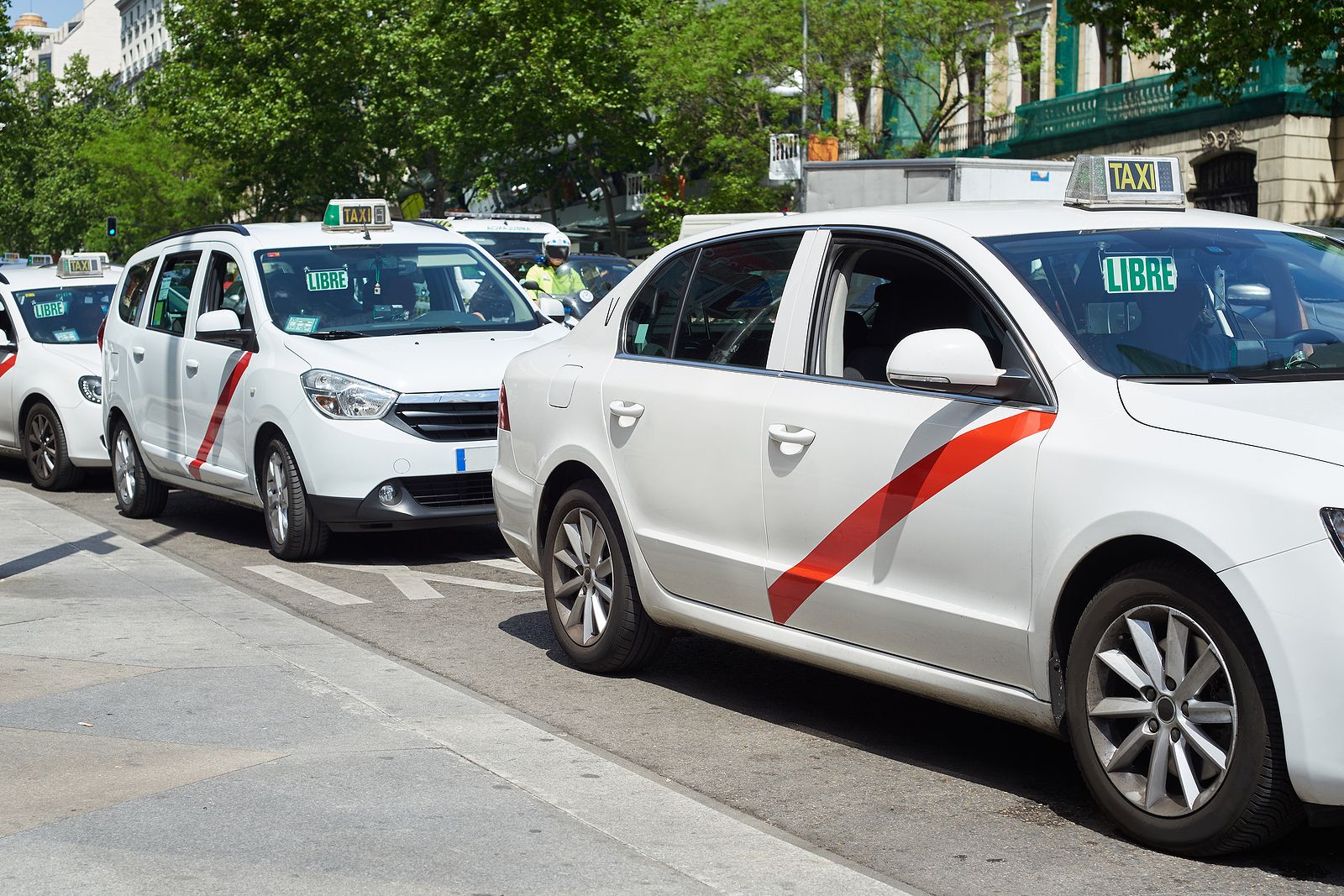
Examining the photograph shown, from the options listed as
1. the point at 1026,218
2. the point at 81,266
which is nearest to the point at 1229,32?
the point at 81,266

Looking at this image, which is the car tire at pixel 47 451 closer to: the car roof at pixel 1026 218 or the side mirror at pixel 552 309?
the side mirror at pixel 552 309

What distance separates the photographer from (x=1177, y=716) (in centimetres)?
427

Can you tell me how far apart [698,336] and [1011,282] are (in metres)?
1.51

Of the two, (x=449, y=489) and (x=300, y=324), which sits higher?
(x=300, y=324)

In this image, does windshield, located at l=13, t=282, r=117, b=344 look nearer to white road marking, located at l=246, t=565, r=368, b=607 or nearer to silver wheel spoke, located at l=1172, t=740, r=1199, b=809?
white road marking, located at l=246, t=565, r=368, b=607

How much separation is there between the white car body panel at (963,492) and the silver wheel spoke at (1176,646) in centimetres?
18

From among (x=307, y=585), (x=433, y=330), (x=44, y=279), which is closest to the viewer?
(x=307, y=585)

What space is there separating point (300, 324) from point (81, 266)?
254 inches

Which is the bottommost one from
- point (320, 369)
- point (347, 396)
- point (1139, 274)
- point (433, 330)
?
point (347, 396)

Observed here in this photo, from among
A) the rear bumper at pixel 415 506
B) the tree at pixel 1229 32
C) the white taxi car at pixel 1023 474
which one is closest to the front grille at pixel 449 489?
the rear bumper at pixel 415 506

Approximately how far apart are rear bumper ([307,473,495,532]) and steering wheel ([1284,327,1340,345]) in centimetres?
533

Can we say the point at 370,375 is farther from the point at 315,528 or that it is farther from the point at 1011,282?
the point at 1011,282

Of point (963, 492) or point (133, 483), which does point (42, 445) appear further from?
point (963, 492)

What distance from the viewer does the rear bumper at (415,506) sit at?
9383 millimetres
